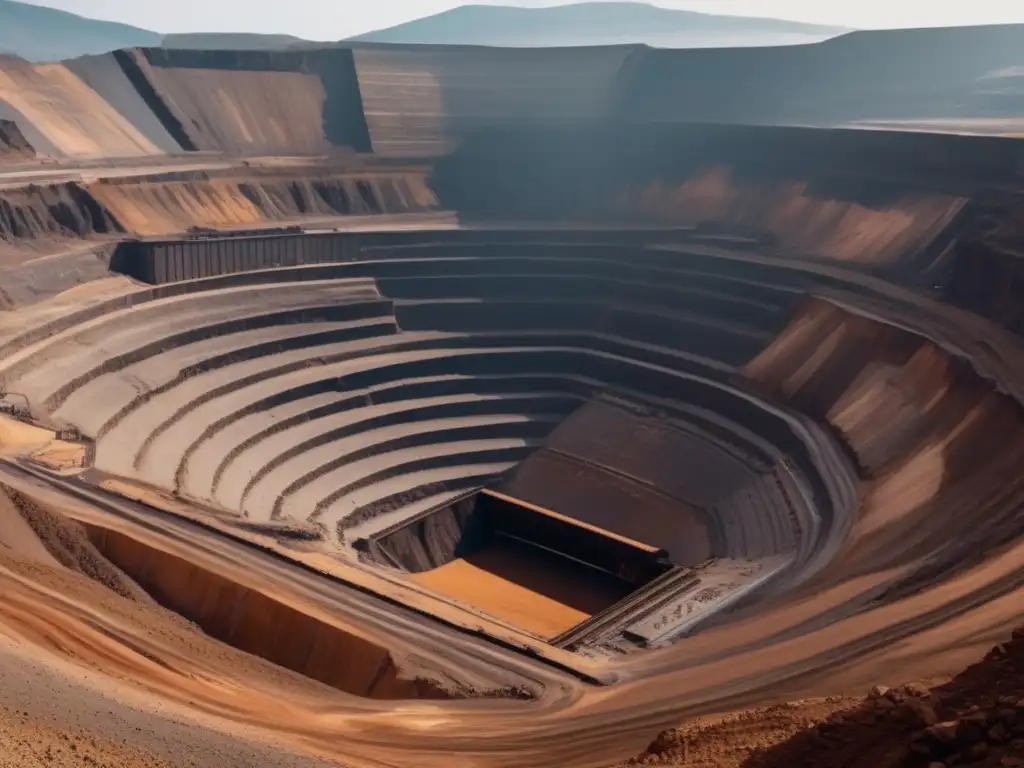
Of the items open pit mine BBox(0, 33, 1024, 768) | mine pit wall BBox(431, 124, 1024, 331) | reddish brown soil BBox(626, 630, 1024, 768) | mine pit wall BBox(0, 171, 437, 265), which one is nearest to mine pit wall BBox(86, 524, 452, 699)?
open pit mine BBox(0, 33, 1024, 768)

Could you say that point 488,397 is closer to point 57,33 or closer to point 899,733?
point 899,733

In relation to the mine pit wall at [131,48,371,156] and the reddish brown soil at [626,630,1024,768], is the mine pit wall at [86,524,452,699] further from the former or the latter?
the mine pit wall at [131,48,371,156]

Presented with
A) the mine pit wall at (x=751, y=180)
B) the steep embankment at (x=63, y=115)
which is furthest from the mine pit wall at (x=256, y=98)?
the mine pit wall at (x=751, y=180)

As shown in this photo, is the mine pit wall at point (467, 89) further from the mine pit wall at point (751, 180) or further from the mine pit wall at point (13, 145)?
the mine pit wall at point (13, 145)

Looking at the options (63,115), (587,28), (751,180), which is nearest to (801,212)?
(751,180)

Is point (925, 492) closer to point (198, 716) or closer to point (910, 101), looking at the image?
point (198, 716)

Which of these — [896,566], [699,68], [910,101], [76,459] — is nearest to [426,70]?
[699,68]
